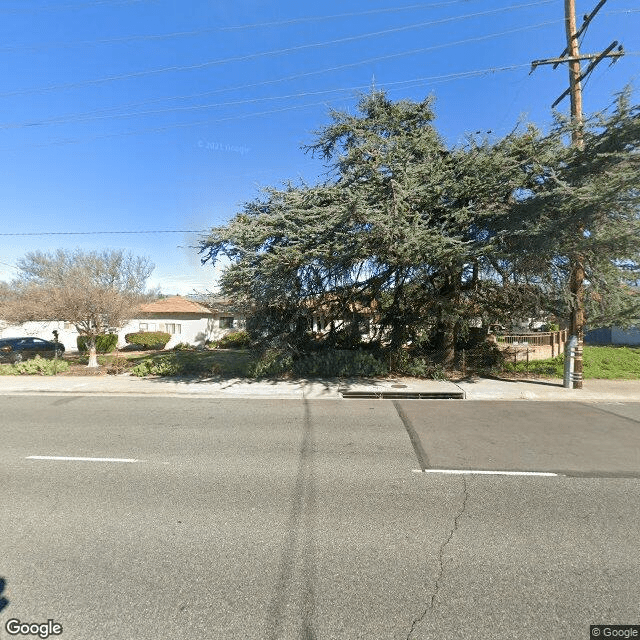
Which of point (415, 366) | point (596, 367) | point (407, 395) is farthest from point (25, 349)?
point (596, 367)

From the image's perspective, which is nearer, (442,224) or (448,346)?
(442,224)

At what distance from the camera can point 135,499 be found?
3963 mm

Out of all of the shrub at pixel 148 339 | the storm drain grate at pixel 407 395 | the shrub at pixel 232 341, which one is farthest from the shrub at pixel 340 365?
the shrub at pixel 148 339

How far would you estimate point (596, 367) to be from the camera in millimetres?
14117

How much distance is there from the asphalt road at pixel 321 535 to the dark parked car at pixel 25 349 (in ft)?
51.3

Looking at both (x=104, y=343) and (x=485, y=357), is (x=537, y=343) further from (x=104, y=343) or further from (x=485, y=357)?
(x=104, y=343)

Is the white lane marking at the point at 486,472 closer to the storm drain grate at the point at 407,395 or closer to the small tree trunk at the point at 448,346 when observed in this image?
the storm drain grate at the point at 407,395

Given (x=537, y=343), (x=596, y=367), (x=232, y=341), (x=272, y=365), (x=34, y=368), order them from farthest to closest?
(x=232, y=341)
(x=537, y=343)
(x=34, y=368)
(x=596, y=367)
(x=272, y=365)

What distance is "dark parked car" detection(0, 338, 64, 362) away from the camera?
18.6m

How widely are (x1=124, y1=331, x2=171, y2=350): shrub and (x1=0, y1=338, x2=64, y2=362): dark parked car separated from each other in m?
5.34

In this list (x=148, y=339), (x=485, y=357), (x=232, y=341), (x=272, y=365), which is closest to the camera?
(x=272, y=365)

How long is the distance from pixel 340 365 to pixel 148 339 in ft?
57.6

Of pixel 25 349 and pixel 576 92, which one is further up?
pixel 576 92

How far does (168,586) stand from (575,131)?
12.5 metres
